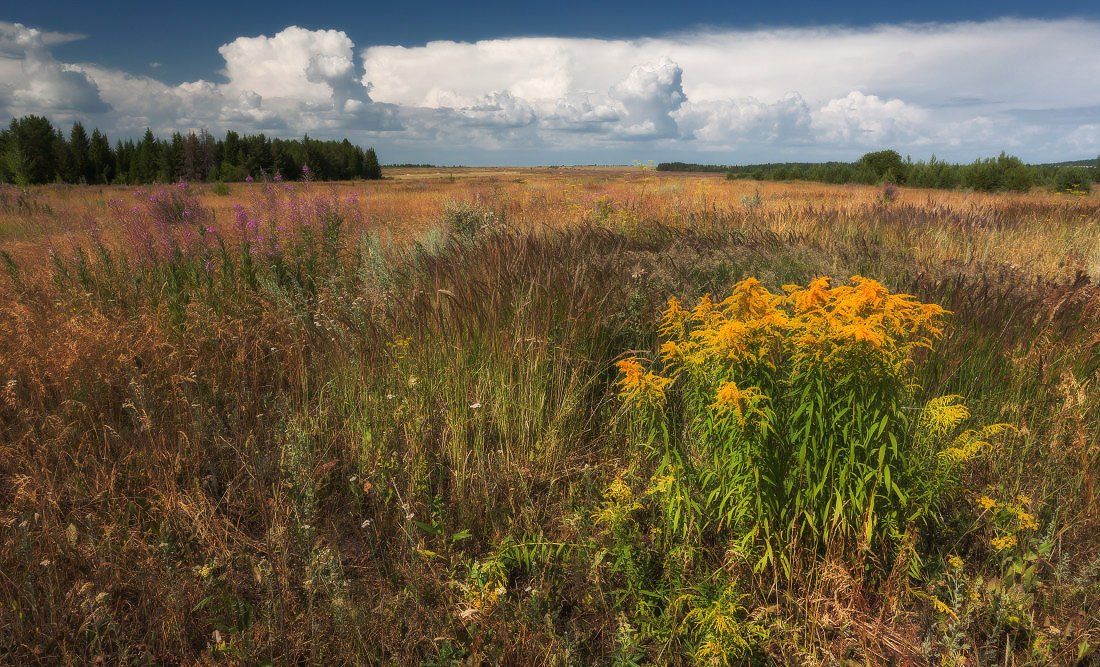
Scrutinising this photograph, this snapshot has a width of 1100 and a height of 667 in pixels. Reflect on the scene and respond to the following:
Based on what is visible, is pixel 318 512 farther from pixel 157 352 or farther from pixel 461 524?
pixel 157 352

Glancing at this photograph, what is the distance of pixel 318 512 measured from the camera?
101 inches

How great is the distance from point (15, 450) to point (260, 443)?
3.59 ft

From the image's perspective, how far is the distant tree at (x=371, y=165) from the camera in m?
90.9

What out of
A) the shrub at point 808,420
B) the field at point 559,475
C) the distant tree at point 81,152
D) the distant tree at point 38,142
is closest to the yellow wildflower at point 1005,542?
the field at point 559,475

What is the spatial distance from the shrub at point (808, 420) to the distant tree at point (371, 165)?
95779 millimetres

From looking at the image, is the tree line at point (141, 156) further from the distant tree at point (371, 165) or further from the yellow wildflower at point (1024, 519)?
the yellow wildflower at point (1024, 519)

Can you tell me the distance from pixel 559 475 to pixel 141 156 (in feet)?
239

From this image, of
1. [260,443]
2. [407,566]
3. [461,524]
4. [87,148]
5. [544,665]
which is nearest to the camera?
[544,665]

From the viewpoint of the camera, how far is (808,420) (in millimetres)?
1778

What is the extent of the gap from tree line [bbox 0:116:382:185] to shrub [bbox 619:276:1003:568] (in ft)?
143

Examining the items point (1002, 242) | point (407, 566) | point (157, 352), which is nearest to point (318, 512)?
point (407, 566)

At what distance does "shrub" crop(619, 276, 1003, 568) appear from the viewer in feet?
5.78

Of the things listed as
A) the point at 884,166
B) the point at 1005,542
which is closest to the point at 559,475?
the point at 1005,542

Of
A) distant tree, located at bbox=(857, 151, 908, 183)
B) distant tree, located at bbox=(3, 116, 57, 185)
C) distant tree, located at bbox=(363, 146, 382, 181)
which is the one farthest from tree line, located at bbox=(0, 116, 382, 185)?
distant tree, located at bbox=(857, 151, 908, 183)
